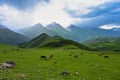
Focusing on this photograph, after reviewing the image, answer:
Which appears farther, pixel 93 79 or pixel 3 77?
pixel 93 79

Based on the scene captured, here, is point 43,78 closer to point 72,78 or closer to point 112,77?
point 72,78

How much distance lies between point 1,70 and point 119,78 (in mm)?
19961

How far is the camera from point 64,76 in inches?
1542

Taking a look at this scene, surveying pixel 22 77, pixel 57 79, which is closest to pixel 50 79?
pixel 57 79

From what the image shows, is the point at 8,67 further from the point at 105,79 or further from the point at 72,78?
the point at 105,79

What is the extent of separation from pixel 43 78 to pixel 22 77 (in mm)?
3134

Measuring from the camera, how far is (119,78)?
141ft

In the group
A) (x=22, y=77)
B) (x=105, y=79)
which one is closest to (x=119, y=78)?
(x=105, y=79)

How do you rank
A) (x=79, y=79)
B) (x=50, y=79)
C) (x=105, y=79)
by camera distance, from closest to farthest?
(x=50, y=79), (x=79, y=79), (x=105, y=79)

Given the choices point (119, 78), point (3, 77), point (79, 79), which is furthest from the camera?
point (119, 78)

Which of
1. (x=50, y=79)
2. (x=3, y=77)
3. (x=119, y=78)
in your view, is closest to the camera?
(x=3, y=77)

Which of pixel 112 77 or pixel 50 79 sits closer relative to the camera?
pixel 50 79

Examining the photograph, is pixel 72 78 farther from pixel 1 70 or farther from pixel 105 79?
pixel 1 70

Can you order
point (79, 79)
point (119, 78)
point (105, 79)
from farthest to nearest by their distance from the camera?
point (119, 78) → point (105, 79) → point (79, 79)
